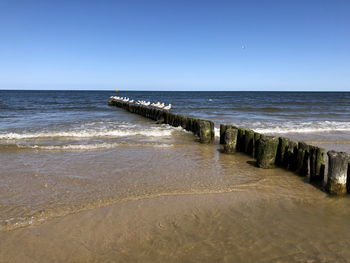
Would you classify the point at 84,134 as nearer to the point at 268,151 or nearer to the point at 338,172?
the point at 268,151

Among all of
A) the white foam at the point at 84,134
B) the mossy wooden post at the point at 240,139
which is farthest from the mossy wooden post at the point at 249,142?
the white foam at the point at 84,134

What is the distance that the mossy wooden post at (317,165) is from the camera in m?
6.81

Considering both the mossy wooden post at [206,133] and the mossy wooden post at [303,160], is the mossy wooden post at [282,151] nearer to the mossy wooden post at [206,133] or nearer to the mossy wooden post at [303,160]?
the mossy wooden post at [303,160]

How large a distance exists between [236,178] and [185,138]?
5989mm

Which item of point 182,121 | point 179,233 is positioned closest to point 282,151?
point 179,233

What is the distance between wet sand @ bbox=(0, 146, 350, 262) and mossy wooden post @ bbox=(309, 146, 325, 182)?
0.79 m

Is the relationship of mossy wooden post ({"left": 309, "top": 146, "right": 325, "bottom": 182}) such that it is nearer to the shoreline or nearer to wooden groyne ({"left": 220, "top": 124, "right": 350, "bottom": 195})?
wooden groyne ({"left": 220, "top": 124, "right": 350, "bottom": 195})

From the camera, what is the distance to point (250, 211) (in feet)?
17.4

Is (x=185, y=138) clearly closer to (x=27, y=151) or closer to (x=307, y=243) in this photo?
(x=27, y=151)

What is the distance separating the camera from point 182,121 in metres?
15.5

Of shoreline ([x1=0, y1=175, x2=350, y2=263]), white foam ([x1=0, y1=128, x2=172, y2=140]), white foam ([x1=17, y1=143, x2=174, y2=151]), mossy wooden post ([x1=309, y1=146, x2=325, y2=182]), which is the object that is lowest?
shoreline ([x1=0, y1=175, x2=350, y2=263])

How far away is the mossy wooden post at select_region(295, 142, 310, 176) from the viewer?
24.1 ft

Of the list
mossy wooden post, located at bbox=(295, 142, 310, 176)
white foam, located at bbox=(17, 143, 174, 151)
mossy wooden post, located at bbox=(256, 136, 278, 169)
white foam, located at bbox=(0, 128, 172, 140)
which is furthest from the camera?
white foam, located at bbox=(0, 128, 172, 140)

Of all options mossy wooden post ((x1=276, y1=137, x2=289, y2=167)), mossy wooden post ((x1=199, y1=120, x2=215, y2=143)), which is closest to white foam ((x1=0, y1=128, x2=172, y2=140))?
mossy wooden post ((x1=199, y1=120, x2=215, y2=143))
